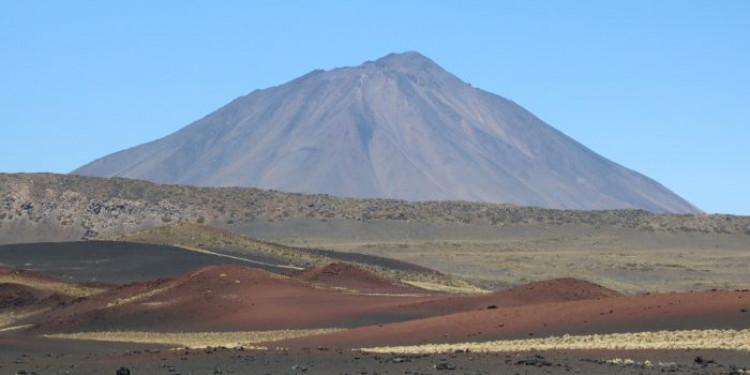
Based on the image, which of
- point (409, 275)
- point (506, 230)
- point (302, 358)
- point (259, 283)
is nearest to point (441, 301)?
point (259, 283)

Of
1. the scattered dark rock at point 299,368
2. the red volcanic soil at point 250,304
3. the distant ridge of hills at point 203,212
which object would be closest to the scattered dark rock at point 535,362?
the scattered dark rock at point 299,368

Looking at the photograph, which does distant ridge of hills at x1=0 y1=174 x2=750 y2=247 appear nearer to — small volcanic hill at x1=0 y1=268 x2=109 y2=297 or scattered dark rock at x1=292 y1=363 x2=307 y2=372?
small volcanic hill at x1=0 y1=268 x2=109 y2=297

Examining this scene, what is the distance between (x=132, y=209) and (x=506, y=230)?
3041cm

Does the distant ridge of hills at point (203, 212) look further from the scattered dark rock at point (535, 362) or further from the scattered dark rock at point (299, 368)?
the scattered dark rock at point (535, 362)

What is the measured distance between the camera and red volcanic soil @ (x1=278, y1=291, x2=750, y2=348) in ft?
95.3

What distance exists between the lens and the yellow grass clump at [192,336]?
3531 centimetres

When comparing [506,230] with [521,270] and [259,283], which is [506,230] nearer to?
[521,270]

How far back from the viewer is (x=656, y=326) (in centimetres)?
2888

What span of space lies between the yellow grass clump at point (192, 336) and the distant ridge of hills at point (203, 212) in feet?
219

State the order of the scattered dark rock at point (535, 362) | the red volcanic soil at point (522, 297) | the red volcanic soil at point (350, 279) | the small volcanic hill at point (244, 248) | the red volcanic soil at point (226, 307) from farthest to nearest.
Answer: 1. the small volcanic hill at point (244, 248)
2. the red volcanic soil at point (350, 279)
3. the red volcanic soil at point (522, 297)
4. the red volcanic soil at point (226, 307)
5. the scattered dark rock at point (535, 362)

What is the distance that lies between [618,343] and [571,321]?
412 cm

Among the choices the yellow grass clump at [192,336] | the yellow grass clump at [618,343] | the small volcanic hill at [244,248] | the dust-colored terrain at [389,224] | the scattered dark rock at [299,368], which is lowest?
the yellow grass clump at [192,336]

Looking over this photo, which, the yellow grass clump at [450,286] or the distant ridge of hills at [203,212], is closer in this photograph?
the yellow grass clump at [450,286]

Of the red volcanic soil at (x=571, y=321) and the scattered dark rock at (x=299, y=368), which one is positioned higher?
the red volcanic soil at (x=571, y=321)
